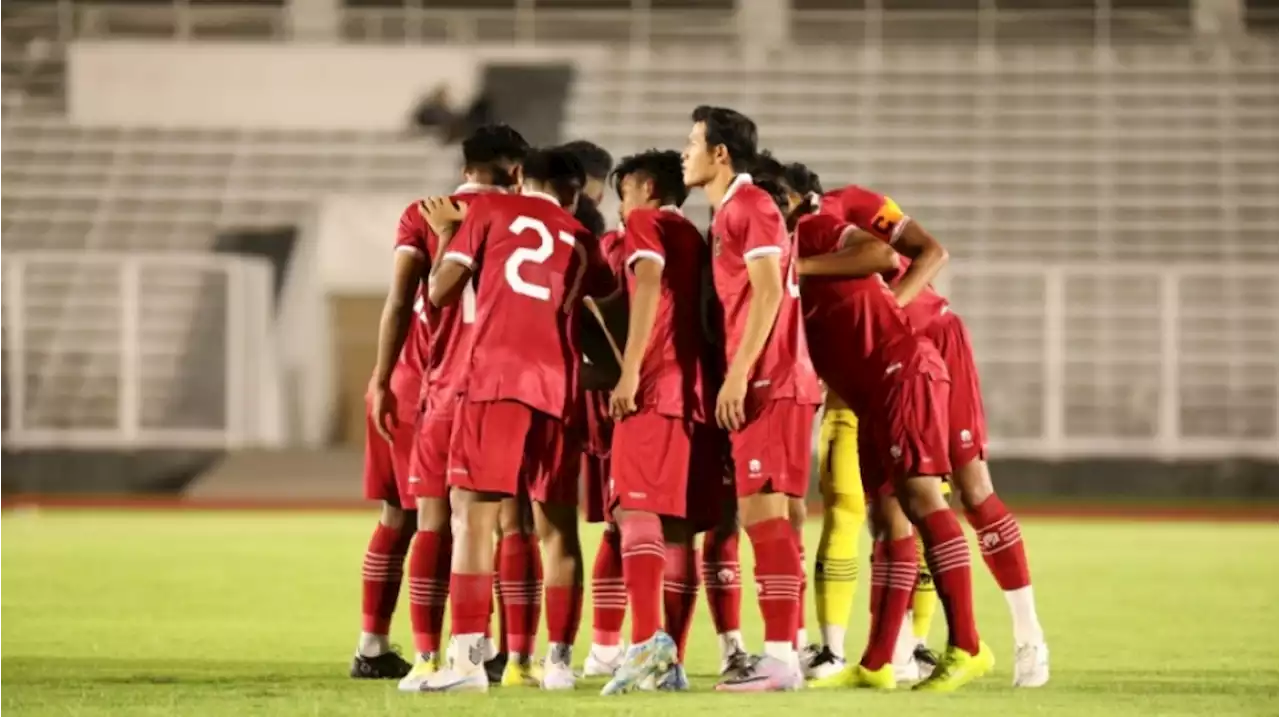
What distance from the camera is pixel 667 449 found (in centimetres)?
830

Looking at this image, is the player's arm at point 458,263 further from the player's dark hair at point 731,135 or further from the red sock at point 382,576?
the red sock at point 382,576

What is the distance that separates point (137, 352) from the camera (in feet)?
77.2

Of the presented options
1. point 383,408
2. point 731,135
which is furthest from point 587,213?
point 383,408

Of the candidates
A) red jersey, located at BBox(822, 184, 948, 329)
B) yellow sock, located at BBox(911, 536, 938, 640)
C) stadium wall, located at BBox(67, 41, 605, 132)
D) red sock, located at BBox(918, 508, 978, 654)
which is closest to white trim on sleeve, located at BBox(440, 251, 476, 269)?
red jersey, located at BBox(822, 184, 948, 329)

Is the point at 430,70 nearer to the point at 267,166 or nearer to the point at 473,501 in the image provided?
the point at 267,166

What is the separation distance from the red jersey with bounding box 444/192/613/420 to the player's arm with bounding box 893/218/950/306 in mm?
1241

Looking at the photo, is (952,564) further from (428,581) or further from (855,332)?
(428,581)

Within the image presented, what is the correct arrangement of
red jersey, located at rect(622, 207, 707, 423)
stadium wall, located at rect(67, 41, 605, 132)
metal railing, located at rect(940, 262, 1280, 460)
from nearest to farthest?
red jersey, located at rect(622, 207, 707, 423), metal railing, located at rect(940, 262, 1280, 460), stadium wall, located at rect(67, 41, 605, 132)

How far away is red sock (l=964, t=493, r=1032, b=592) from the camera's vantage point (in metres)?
8.64

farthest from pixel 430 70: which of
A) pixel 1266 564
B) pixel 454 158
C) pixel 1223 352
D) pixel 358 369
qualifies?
pixel 1266 564

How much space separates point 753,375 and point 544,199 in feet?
3.21

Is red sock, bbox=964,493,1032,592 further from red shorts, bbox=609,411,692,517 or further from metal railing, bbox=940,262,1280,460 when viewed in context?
metal railing, bbox=940,262,1280,460

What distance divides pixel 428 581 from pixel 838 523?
5.36 ft

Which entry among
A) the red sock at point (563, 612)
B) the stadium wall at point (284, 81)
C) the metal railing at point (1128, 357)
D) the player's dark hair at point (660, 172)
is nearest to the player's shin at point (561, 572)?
the red sock at point (563, 612)
